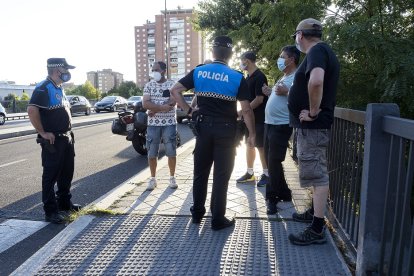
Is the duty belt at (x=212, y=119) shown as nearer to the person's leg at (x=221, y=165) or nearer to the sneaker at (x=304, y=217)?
the person's leg at (x=221, y=165)

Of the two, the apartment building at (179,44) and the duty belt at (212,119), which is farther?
the apartment building at (179,44)

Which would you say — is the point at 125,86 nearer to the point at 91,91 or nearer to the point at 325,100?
the point at 91,91

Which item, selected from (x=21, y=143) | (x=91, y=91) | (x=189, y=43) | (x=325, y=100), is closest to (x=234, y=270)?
(x=325, y=100)

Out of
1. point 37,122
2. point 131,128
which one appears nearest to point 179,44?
point 131,128

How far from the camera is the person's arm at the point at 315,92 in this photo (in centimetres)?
309

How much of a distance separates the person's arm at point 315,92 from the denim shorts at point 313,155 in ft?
0.58

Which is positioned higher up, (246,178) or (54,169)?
(54,169)

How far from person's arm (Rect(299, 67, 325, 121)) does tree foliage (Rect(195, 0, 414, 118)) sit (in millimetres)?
1639

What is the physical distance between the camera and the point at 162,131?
5754 mm

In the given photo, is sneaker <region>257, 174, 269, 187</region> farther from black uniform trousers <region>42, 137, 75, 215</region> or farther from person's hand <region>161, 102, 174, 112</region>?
black uniform trousers <region>42, 137, 75, 215</region>

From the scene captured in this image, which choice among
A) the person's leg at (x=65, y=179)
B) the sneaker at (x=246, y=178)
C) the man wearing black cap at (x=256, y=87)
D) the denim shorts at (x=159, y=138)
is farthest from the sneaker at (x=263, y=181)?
the person's leg at (x=65, y=179)

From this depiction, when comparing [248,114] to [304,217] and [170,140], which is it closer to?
[304,217]

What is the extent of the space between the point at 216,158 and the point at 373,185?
1.70 meters

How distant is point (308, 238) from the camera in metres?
3.51
